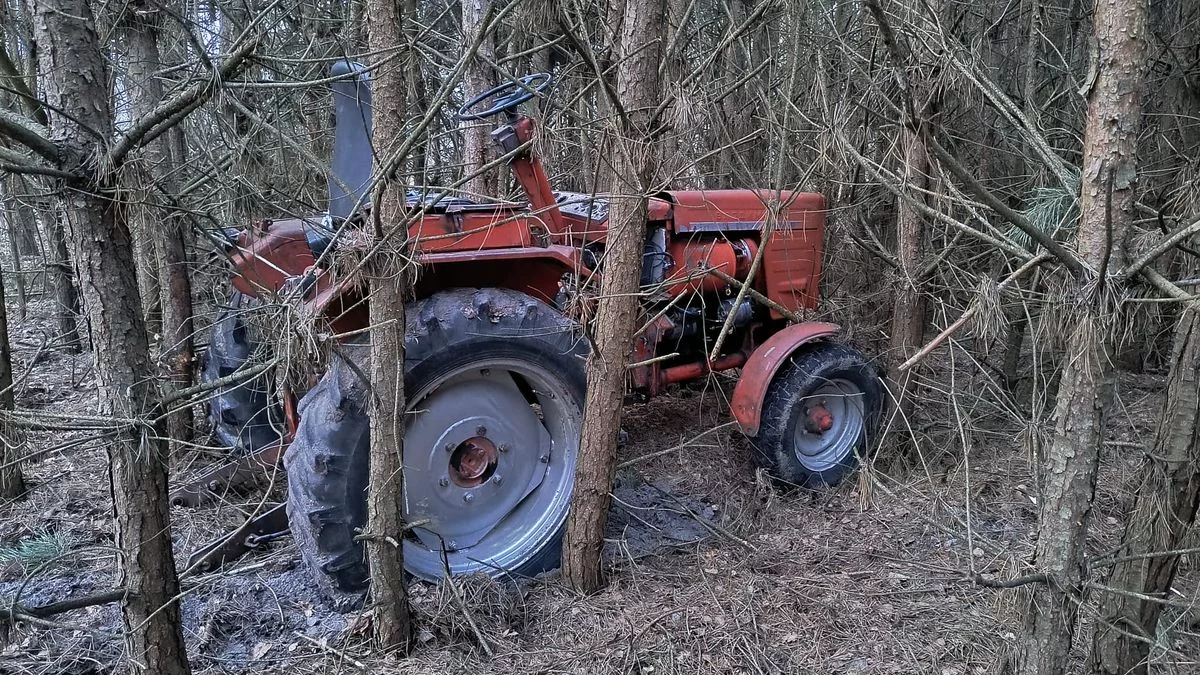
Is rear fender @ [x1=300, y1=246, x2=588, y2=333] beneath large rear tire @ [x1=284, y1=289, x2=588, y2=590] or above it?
above

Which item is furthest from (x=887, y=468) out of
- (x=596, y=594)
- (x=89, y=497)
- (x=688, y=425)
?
(x=89, y=497)

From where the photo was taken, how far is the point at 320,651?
2.89 meters

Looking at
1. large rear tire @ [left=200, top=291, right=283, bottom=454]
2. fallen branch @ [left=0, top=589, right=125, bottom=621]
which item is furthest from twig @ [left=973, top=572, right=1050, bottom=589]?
large rear tire @ [left=200, top=291, right=283, bottom=454]

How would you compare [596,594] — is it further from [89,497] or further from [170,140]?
[170,140]

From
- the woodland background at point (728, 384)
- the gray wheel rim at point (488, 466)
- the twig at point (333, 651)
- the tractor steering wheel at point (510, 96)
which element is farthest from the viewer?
the gray wheel rim at point (488, 466)

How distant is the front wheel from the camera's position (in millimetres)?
4266

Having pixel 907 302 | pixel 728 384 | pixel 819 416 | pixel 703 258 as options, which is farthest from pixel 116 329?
pixel 728 384

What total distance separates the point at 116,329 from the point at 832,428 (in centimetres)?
361

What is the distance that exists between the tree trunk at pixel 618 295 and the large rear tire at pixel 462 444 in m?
0.26

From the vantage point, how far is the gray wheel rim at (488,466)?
3.32m

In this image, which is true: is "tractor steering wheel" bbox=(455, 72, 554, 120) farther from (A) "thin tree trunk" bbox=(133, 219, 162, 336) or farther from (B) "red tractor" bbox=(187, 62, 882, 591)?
(A) "thin tree trunk" bbox=(133, 219, 162, 336)

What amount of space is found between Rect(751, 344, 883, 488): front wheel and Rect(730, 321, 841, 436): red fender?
7 cm

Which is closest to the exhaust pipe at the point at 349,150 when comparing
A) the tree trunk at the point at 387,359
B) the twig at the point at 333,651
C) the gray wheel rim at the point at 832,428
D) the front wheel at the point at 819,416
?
the tree trunk at the point at 387,359

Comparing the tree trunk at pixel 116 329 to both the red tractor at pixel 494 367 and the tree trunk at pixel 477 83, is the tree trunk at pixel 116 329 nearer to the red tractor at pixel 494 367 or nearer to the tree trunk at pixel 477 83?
the red tractor at pixel 494 367
